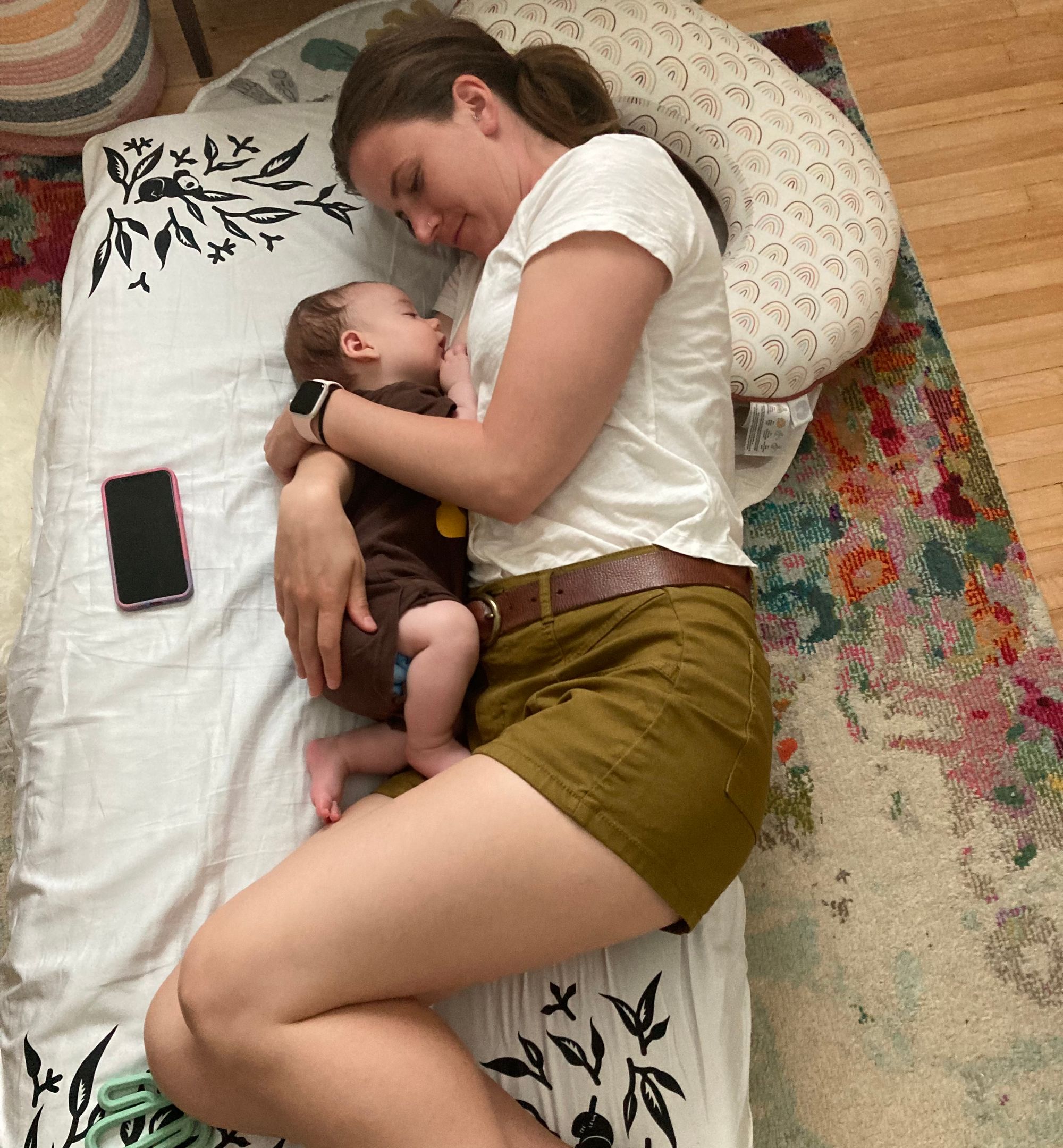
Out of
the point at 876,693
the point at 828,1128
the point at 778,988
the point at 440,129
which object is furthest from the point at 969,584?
the point at 440,129

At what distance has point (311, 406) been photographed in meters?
1.16

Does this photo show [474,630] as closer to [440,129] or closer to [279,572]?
[279,572]

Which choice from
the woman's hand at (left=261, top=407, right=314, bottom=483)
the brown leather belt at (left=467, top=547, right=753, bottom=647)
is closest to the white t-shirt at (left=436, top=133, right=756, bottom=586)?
the brown leather belt at (left=467, top=547, right=753, bottom=647)

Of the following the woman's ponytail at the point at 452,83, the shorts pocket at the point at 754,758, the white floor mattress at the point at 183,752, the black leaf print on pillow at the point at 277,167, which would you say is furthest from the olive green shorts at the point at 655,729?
the black leaf print on pillow at the point at 277,167

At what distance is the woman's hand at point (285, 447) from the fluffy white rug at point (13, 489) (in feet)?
1.52

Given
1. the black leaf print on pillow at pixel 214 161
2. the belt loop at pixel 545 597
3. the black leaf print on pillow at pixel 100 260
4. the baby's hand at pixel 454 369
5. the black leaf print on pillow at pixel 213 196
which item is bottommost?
the belt loop at pixel 545 597

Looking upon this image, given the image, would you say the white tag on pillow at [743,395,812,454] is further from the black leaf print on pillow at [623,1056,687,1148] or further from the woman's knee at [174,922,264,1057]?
the woman's knee at [174,922,264,1057]

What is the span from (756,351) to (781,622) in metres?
0.42

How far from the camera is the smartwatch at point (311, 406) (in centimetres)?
116

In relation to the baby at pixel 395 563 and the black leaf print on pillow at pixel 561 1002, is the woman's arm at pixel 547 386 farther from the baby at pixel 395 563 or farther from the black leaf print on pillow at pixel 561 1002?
the black leaf print on pillow at pixel 561 1002

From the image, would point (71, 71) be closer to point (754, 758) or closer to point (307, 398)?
point (307, 398)

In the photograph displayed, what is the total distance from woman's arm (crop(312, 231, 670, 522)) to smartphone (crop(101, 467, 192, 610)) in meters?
0.34

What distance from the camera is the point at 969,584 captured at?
1.60m

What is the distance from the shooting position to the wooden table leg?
1.83 meters
